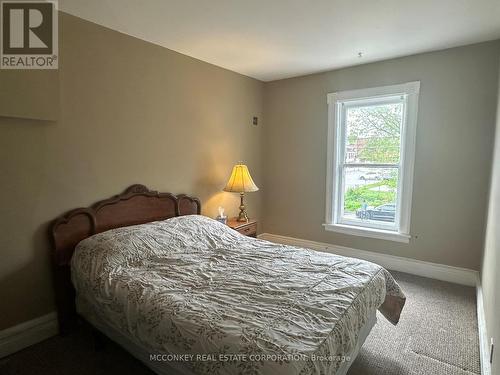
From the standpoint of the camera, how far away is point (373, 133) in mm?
3408

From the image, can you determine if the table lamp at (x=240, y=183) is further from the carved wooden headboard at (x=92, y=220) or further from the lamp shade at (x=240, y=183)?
the carved wooden headboard at (x=92, y=220)

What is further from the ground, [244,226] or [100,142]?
[100,142]

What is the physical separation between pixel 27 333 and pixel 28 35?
215cm

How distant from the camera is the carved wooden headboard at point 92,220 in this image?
83.7 inches

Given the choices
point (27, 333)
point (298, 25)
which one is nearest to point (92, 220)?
point (27, 333)

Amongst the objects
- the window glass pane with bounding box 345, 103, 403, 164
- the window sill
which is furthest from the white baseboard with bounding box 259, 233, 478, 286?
the window glass pane with bounding box 345, 103, 403, 164

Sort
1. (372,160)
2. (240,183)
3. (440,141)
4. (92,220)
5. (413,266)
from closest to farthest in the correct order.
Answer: (92,220)
(440,141)
(413,266)
(240,183)
(372,160)

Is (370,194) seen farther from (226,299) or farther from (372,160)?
(226,299)

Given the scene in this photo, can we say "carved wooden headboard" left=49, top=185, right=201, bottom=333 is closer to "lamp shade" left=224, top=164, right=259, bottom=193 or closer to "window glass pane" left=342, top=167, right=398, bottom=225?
"lamp shade" left=224, top=164, right=259, bottom=193

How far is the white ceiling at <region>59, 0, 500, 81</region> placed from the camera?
6.65 ft

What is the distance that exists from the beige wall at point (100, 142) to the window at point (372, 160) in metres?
1.51

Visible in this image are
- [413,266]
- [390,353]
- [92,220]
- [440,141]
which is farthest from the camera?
[413,266]

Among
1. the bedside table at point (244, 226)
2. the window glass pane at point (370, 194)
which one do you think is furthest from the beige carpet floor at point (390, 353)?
the bedside table at point (244, 226)

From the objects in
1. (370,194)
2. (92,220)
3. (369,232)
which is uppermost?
(370,194)
